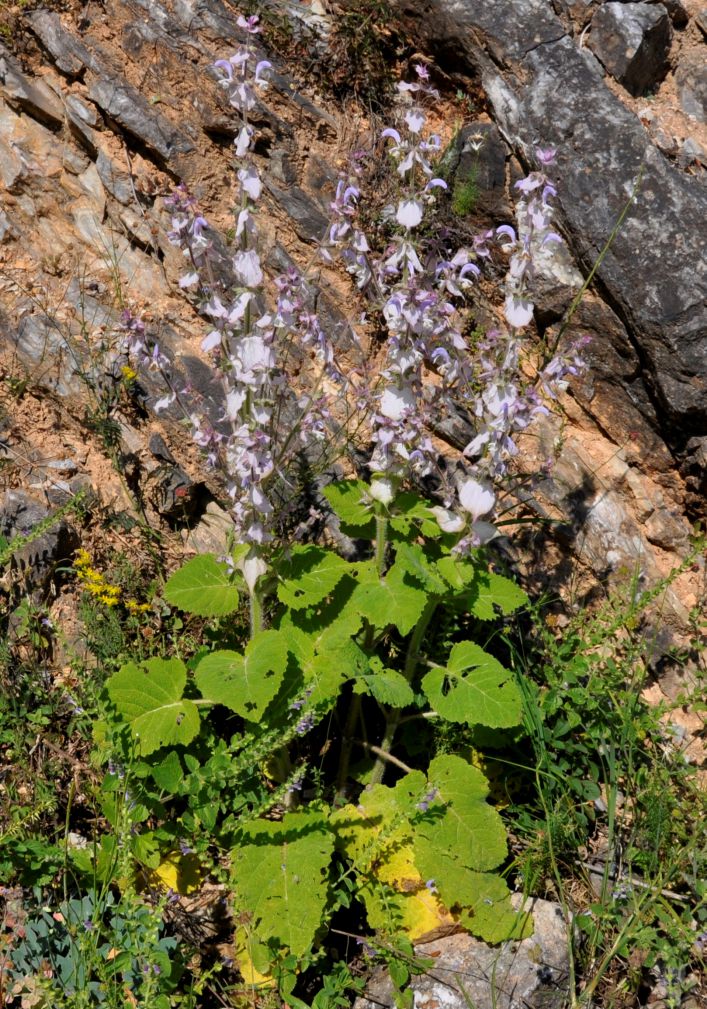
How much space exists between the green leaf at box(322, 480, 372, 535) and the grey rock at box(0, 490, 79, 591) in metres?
1.67

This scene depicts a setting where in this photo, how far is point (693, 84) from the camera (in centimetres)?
575

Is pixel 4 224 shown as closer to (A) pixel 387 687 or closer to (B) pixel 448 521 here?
(B) pixel 448 521

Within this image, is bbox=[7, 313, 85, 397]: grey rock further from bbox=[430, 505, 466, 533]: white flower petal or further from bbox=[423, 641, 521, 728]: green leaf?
bbox=[423, 641, 521, 728]: green leaf

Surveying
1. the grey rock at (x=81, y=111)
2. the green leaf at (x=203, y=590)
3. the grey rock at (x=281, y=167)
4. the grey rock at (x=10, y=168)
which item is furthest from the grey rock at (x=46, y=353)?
the green leaf at (x=203, y=590)

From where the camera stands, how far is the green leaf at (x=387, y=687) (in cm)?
365

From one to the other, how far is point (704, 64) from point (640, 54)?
1.78 ft

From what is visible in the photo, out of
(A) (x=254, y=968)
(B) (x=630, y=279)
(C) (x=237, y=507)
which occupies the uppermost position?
(B) (x=630, y=279)

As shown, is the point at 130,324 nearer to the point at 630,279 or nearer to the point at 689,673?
the point at 630,279

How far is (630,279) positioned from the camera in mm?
5066

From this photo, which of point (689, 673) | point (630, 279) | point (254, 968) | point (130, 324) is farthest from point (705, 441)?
point (254, 968)

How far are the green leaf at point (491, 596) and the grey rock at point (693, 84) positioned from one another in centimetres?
373

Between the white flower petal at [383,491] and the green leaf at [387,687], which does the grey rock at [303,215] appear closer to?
the white flower petal at [383,491]

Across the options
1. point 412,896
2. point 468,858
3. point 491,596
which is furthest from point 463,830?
point 491,596

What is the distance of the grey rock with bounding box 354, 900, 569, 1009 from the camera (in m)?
3.64
